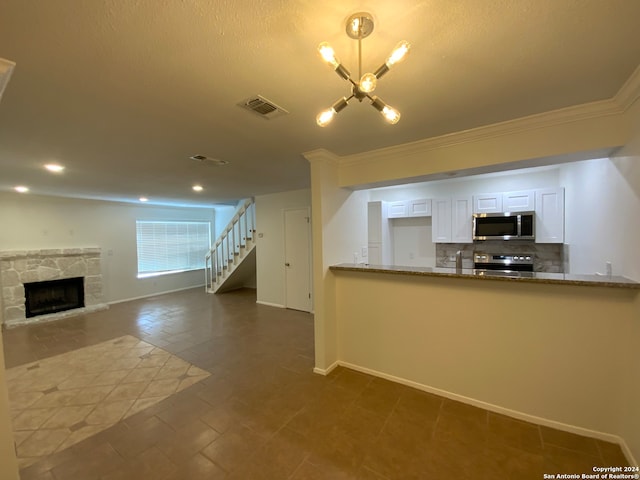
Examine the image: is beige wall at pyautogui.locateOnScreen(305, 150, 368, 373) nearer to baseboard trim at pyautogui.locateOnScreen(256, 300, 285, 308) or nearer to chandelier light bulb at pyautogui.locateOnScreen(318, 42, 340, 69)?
chandelier light bulb at pyautogui.locateOnScreen(318, 42, 340, 69)

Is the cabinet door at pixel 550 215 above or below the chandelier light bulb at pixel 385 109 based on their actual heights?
below

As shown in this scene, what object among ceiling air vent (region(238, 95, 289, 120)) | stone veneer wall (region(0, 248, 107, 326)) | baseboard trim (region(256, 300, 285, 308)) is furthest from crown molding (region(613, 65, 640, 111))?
stone veneer wall (region(0, 248, 107, 326))

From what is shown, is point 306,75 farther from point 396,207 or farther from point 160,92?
point 396,207

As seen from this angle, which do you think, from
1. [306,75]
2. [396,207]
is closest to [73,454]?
[306,75]

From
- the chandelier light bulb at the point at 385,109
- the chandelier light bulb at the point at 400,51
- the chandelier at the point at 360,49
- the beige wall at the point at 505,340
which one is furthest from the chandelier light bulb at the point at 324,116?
the beige wall at the point at 505,340

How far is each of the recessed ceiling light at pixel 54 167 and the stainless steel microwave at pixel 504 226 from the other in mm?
5628

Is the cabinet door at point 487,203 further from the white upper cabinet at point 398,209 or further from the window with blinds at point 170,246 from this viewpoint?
the window with blinds at point 170,246

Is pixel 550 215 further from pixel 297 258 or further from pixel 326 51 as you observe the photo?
pixel 297 258

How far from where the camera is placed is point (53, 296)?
5500 mm

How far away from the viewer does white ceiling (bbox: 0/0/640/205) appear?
3.55ft

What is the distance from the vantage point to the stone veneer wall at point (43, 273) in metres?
4.81

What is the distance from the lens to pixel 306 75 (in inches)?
58.9

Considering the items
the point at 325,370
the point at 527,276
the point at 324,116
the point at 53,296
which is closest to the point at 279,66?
the point at 324,116

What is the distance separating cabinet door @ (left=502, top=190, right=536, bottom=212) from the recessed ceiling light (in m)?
5.92
